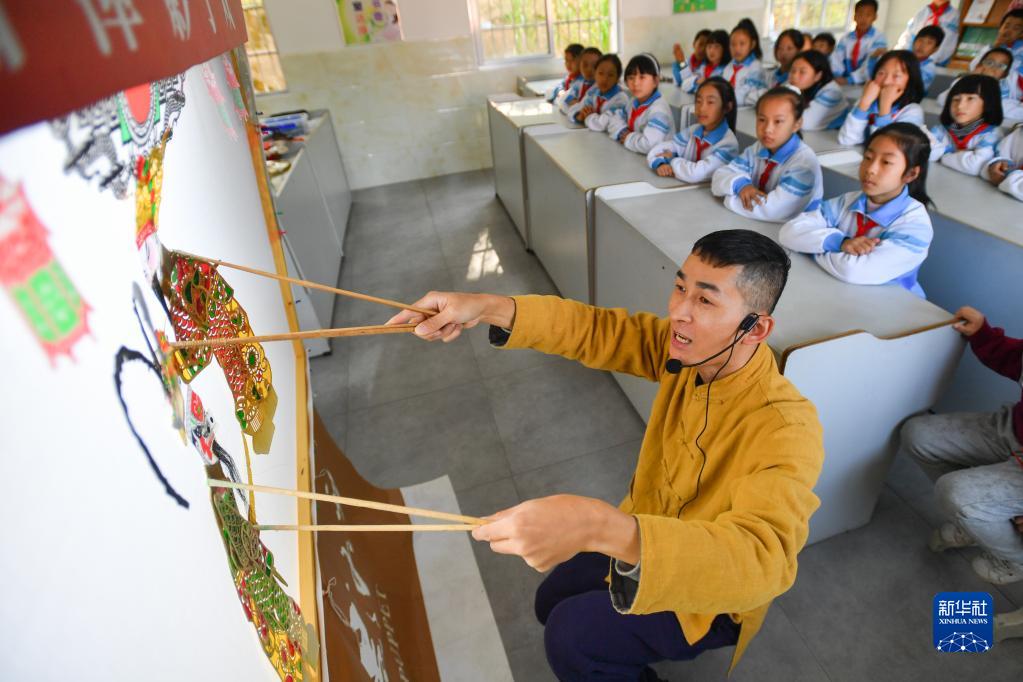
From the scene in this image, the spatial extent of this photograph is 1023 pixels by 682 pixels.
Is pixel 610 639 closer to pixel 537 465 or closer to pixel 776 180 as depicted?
pixel 537 465

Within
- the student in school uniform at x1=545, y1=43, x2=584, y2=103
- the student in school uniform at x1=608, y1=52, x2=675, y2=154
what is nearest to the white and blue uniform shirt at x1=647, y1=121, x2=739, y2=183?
the student in school uniform at x1=608, y1=52, x2=675, y2=154

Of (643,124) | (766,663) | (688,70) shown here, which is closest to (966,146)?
(643,124)

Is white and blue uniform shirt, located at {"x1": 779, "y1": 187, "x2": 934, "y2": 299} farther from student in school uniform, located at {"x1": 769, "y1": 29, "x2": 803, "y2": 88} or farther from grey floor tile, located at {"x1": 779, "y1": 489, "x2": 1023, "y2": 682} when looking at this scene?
student in school uniform, located at {"x1": 769, "y1": 29, "x2": 803, "y2": 88}

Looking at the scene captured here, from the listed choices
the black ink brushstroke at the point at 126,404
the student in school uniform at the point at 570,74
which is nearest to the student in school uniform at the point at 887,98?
the student in school uniform at the point at 570,74

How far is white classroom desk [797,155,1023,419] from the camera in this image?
1738mm

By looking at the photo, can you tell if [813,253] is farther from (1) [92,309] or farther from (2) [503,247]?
(2) [503,247]

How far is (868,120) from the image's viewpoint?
3.00 metres

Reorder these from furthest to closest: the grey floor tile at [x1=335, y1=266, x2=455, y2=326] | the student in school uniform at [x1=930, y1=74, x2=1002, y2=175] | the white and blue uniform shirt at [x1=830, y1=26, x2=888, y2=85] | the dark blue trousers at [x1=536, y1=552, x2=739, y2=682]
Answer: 1. the white and blue uniform shirt at [x1=830, y1=26, x2=888, y2=85]
2. the grey floor tile at [x1=335, y1=266, x2=455, y2=326]
3. the student in school uniform at [x1=930, y1=74, x2=1002, y2=175]
4. the dark blue trousers at [x1=536, y1=552, x2=739, y2=682]

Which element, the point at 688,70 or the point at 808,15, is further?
the point at 808,15

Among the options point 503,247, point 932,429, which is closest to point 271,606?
point 932,429

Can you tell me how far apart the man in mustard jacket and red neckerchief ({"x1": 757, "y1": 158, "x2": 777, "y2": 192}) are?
4.47 feet

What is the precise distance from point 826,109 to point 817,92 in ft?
0.51

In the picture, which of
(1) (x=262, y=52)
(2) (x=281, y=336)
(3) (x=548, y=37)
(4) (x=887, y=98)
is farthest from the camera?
(3) (x=548, y=37)

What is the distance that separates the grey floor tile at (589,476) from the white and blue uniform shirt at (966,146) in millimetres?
1918
